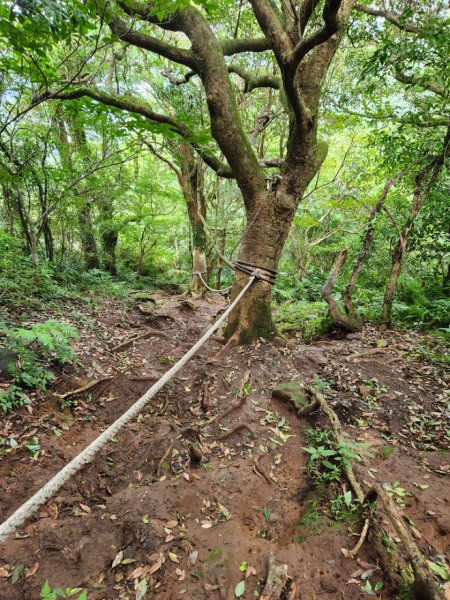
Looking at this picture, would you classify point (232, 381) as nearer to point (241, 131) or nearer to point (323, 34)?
point (241, 131)

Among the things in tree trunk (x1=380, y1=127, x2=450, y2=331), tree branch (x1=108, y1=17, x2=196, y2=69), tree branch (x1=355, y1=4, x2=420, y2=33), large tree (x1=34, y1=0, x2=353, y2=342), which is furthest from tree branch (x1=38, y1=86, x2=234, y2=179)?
tree trunk (x1=380, y1=127, x2=450, y2=331)

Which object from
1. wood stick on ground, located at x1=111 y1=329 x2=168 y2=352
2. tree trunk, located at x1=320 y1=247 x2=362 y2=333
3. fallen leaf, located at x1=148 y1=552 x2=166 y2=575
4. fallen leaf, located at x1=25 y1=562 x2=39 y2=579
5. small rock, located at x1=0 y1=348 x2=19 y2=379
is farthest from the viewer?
tree trunk, located at x1=320 y1=247 x2=362 y2=333

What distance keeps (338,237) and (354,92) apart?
7.94 meters

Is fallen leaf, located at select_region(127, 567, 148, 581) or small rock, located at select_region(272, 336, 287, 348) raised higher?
small rock, located at select_region(272, 336, 287, 348)

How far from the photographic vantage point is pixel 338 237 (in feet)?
44.3

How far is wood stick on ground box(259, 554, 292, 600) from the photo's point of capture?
5.41 ft

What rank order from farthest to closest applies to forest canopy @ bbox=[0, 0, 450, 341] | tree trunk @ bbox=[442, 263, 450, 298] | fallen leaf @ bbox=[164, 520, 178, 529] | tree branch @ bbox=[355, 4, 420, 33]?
tree trunk @ bbox=[442, 263, 450, 298] < tree branch @ bbox=[355, 4, 420, 33] < forest canopy @ bbox=[0, 0, 450, 341] < fallen leaf @ bbox=[164, 520, 178, 529]

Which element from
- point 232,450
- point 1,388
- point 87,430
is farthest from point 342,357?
point 1,388

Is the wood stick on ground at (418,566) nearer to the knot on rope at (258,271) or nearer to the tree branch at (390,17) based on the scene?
the knot on rope at (258,271)

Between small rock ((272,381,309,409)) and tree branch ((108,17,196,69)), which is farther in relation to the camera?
tree branch ((108,17,196,69))

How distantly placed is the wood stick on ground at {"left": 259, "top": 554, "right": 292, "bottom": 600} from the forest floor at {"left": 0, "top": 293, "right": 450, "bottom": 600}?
0.16 ft

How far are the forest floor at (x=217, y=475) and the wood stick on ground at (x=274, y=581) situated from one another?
49 mm

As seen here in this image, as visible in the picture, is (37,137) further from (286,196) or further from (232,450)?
(232,450)

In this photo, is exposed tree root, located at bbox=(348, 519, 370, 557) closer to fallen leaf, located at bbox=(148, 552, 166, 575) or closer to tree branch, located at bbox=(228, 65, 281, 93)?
fallen leaf, located at bbox=(148, 552, 166, 575)
